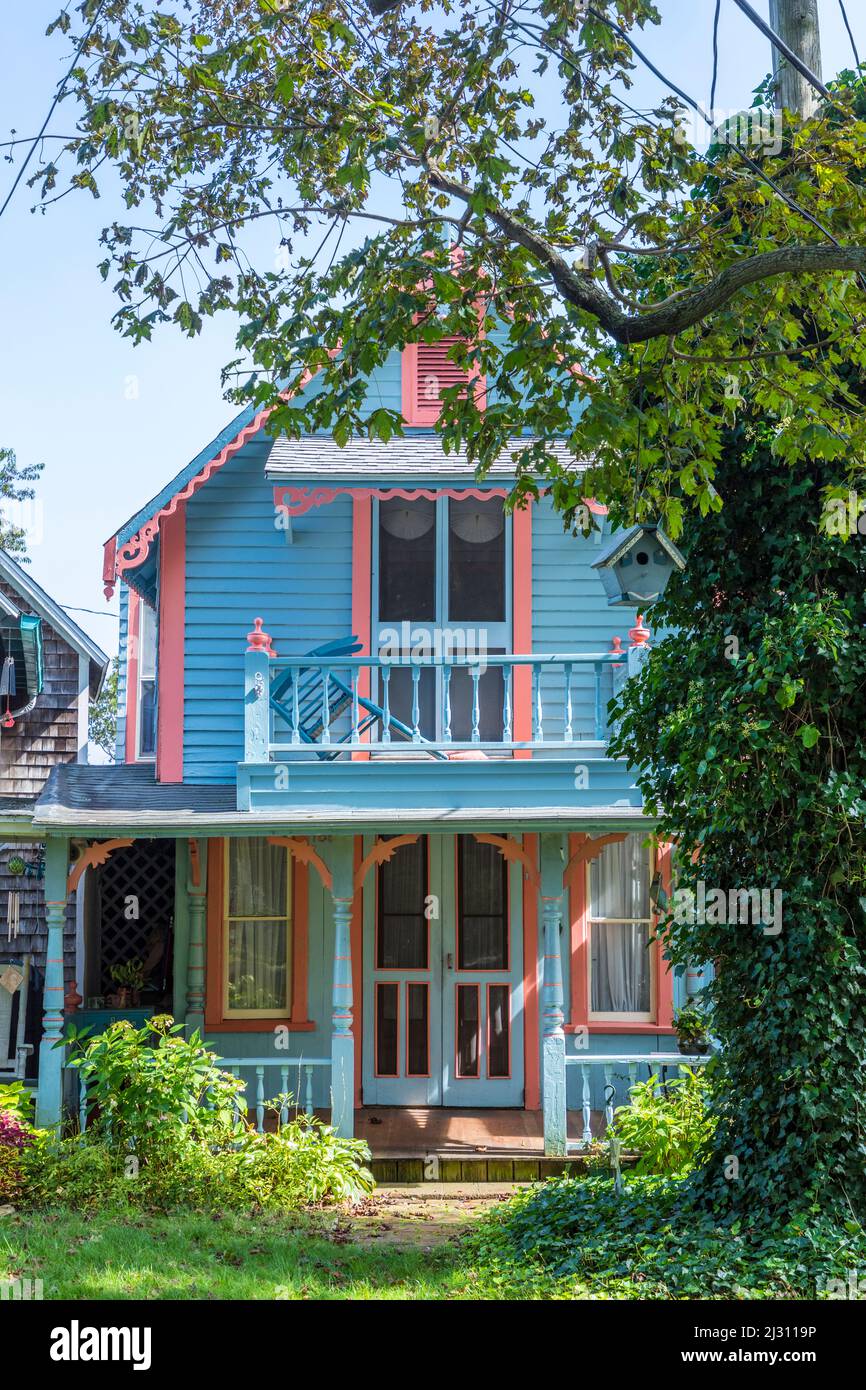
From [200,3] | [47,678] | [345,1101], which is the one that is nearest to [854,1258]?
[345,1101]

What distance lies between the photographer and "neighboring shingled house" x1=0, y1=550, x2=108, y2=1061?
41.2 ft

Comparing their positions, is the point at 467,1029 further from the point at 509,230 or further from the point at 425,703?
the point at 509,230

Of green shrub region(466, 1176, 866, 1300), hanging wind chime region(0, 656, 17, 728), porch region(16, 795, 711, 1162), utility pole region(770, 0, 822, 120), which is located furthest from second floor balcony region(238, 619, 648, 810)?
utility pole region(770, 0, 822, 120)

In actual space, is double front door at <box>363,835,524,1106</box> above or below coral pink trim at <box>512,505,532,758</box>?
below

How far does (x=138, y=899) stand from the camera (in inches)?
515

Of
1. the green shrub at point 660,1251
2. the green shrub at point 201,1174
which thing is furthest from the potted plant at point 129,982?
the green shrub at point 660,1251

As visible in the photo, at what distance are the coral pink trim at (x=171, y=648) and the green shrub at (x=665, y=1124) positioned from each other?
475 centimetres

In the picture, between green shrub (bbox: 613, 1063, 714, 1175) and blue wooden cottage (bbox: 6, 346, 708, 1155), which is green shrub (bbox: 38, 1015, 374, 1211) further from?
green shrub (bbox: 613, 1063, 714, 1175)

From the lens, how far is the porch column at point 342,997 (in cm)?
976

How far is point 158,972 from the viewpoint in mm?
12938

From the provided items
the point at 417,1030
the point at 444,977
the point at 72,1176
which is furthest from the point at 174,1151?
the point at 444,977

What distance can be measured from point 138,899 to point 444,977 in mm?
3454

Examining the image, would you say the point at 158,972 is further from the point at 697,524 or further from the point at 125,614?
the point at 697,524

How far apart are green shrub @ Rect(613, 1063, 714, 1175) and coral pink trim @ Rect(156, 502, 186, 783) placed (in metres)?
4.75
